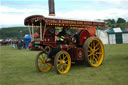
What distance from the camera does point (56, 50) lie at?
699cm

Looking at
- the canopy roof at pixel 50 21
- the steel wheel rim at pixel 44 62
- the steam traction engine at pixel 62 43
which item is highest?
the canopy roof at pixel 50 21

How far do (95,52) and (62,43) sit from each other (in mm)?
1573

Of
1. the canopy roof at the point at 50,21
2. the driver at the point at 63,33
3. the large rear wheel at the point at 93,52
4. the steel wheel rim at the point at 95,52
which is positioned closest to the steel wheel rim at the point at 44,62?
the driver at the point at 63,33

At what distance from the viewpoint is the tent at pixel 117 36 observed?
2771 cm

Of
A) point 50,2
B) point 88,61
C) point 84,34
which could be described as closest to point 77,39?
point 84,34

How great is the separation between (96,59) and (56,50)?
2.02 meters

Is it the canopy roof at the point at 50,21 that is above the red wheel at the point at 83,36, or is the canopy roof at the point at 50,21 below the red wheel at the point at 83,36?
above

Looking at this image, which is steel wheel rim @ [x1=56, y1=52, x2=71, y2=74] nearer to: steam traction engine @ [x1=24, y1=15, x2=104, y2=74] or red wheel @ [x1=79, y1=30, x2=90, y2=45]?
steam traction engine @ [x1=24, y1=15, x2=104, y2=74]

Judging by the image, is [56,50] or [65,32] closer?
[56,50]

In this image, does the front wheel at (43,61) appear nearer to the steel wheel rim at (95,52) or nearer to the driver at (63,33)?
the driver at (63,33)

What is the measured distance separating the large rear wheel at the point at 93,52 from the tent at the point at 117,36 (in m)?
20.3

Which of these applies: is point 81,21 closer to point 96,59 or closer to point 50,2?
point 96,59

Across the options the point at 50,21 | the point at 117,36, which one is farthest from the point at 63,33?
the point at 117,36

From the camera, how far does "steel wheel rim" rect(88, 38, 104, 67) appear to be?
7938mm
